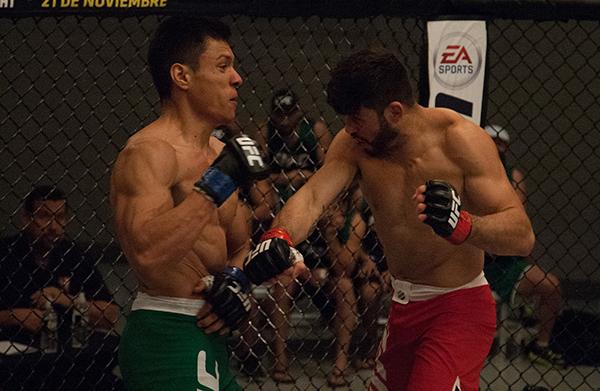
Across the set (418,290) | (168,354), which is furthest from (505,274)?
(168,354)

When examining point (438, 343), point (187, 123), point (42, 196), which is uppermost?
point (187, 123)

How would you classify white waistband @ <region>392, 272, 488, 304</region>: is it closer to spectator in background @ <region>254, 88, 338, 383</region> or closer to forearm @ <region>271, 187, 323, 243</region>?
forearm @ <region>271, 187, 323, 243</region>

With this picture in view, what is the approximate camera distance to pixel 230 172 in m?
2.26

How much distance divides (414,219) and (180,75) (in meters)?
0.76

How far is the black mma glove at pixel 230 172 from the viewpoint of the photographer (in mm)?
2254

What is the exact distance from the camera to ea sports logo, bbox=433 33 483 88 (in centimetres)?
330

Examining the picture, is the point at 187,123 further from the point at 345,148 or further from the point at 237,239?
the point at 345,148

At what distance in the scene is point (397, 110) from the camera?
108 inches

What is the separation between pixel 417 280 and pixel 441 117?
461 millimetres

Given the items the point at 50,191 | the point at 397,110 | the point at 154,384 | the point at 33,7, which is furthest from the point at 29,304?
the point at 397,110

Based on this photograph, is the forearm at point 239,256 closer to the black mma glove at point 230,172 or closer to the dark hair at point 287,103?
the black mma glove at point 230,172

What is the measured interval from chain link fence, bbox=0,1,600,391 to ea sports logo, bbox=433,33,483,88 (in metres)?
0.59

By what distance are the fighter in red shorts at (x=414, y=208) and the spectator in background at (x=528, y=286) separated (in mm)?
1460

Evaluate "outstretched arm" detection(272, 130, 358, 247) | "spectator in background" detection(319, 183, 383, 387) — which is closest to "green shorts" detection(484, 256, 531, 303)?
"spectator in background" detection(319, 183, 383, 387)
